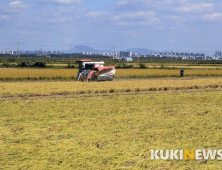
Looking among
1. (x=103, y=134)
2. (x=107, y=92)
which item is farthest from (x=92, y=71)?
(x=103, y=134)

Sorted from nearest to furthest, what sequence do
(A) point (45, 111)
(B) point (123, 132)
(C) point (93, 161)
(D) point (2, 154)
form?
(C) point (93, 161)
(D) point (2, 154)
(B) point (123, 132)
(A) point (45, 111)

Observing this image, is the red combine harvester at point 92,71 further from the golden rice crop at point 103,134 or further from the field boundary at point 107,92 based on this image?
the golden rice crop at point 103,134

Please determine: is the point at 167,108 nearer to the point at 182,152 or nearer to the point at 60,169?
the point at 182,152

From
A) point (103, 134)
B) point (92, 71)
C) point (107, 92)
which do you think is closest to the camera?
point (103, 134)

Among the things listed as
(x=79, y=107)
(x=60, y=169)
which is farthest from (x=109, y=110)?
(x=60, y=169)

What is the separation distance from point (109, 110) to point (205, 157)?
7.18m

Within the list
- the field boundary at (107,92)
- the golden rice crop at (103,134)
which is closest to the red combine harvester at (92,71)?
the field boundary at (107,92)

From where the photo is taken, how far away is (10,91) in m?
22.1

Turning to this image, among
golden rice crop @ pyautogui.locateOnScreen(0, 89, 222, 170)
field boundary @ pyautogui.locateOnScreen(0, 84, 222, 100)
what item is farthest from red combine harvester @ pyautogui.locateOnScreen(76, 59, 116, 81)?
golden rice crop @ pyautogui.locateOnScreen(0, 89, 222, 170)

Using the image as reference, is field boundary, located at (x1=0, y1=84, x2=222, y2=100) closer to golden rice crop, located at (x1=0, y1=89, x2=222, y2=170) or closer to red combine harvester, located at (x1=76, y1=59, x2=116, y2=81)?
golden rice crop, located at (x1=0, y1=89, x2=222, y2=170)

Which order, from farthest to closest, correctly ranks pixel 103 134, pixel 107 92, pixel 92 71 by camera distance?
pixel 92 71, pixel 107 92, pixel 103 134

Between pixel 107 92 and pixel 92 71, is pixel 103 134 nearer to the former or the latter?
pixel 107 92

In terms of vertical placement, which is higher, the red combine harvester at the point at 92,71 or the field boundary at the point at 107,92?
the red combine harvester at the point at 92,71

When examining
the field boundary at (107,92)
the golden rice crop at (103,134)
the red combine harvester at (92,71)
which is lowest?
the field boundary at (107,92)
